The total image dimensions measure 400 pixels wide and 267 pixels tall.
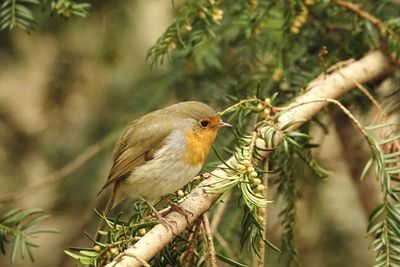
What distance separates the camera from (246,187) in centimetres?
158

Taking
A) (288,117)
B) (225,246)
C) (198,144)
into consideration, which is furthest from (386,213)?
(198,144)

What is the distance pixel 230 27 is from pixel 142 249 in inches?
48.6

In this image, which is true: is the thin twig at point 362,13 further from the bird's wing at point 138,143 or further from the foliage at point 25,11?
the foliage at point 25,11

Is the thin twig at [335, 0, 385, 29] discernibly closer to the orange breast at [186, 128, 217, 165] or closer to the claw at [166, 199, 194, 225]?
the orange breast at [186, 128, 217, 165]

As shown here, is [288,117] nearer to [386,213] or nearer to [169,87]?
[386,213]

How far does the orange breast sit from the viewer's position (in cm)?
230

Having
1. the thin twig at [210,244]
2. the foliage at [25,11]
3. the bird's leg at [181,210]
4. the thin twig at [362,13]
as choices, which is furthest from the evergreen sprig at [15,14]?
the thin twig at [362,13]

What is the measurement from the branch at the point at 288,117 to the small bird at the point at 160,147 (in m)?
0.32

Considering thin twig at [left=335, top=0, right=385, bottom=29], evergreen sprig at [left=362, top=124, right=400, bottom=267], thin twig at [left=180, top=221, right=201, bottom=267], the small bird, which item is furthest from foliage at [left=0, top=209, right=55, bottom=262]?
thin twig at [left=335, top=0, right=385, bottom=29]

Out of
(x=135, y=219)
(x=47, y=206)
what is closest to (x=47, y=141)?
(x=47, y=206)

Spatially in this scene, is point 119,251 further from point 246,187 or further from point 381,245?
point 381,245

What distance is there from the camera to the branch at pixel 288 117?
59.8 inches

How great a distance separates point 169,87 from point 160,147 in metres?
0.37

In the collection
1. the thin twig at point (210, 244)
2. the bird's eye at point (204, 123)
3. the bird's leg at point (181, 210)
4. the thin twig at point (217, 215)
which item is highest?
the bird's eye at point (204, 123)
